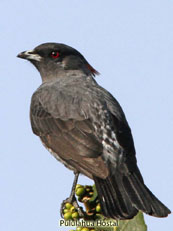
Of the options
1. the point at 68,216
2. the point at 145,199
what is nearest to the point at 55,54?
the point at 145,199

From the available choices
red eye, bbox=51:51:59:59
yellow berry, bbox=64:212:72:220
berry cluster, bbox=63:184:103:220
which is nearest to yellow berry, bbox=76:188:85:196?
berry cluster, bbox=63:184:103:220

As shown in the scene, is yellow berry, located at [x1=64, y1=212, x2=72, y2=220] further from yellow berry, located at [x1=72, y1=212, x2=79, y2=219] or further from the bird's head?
the bird's head

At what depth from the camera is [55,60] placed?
29.9 feet

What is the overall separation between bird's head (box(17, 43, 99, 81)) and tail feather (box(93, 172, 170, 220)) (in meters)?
3.14

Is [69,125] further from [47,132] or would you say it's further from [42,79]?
[42,79]

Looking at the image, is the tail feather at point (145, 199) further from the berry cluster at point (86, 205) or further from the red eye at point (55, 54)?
the red eye at point (55, 54)

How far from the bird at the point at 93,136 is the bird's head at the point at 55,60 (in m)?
0.02

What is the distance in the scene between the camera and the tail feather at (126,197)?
5.86 meters

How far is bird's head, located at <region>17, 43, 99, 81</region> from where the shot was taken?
905 centimetres

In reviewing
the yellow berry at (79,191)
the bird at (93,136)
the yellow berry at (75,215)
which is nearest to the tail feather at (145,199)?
the bird at (93,136)

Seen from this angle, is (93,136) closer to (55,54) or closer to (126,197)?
(126,197)

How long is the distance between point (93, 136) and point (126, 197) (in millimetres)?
1063

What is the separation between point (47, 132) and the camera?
7.78 metres

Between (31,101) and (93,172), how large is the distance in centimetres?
259
